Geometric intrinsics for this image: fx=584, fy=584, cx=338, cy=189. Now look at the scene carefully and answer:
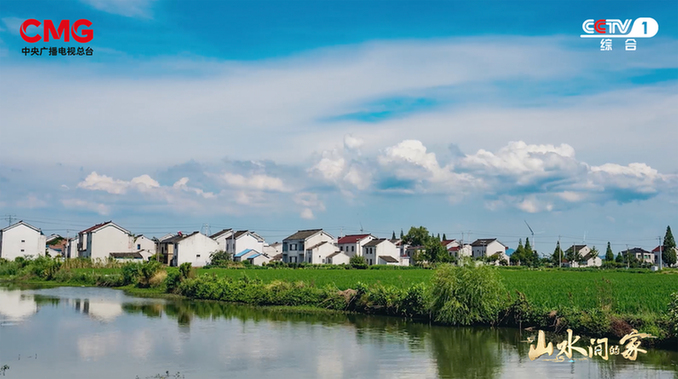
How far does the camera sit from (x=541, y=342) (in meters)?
18.4

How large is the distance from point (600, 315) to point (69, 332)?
18.4 metres

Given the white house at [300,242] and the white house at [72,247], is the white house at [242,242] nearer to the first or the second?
the white house at [300,242]

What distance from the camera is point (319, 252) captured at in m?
89.0

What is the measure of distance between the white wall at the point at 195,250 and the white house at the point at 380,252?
82.0ft

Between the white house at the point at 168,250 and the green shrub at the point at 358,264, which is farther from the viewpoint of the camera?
the white house at the point at 168,250

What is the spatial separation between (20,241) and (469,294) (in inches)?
3183

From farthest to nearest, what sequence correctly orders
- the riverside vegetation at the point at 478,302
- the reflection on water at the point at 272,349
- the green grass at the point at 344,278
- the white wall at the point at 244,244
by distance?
the white wall at the point at 244,244, the green grass at the point at 344,278, the riverside vegetation at the point at 478,302, the reflection on water at the point at 272,349

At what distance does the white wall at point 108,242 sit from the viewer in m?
84.3

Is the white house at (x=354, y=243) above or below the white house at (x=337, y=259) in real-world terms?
above

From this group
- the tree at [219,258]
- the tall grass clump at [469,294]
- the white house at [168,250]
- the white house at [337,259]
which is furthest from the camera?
the white house at [337,259]

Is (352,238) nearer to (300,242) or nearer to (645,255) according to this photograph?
(300,242)

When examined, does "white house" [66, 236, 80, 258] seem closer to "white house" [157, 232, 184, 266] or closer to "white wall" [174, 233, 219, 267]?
"white house" [157, 232, 184, 266]

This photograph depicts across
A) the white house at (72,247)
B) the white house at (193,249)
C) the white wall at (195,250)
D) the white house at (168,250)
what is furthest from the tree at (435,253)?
the white house at (72,247)

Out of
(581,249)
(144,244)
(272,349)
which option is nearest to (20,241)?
(144,244)
